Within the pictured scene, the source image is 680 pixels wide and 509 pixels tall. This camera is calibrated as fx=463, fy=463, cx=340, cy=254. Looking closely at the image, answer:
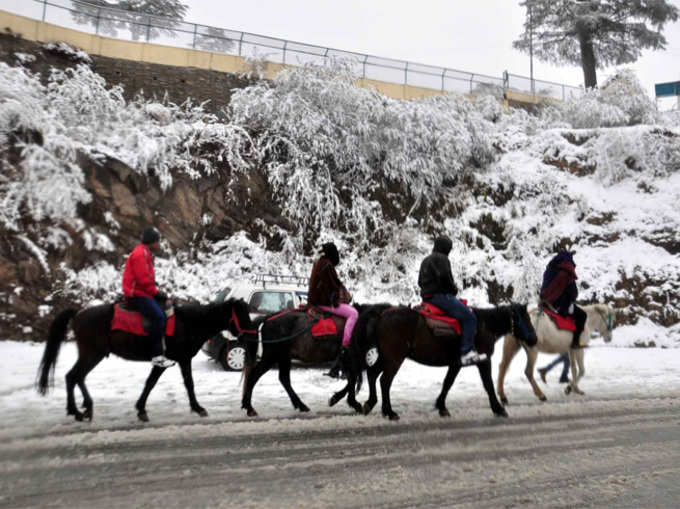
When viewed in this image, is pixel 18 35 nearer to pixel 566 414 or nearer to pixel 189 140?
pixel 189 140

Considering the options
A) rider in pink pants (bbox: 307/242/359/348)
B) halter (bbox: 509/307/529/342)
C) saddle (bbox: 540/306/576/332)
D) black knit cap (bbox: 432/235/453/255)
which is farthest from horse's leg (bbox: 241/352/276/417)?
saddle (bbox: 540/306/576/332)

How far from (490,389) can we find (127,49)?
18.0 metres

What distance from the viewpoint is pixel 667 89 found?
3425cm

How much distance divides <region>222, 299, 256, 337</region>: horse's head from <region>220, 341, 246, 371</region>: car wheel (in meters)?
3.01

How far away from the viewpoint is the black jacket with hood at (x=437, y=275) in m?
6.48

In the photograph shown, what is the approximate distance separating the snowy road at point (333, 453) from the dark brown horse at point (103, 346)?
10.9 inches

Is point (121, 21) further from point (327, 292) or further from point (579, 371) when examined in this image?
point (579, 371)

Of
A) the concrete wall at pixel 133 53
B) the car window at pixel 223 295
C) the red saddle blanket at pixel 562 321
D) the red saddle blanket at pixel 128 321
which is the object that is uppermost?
the concrete wall at pixel 133 53

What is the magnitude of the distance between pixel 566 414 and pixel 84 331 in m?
6.50

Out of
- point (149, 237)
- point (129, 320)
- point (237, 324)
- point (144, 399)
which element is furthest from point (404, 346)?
point (149, 237)

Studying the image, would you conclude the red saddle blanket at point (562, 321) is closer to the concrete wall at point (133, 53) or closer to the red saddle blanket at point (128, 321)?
the red saddle blanket at point (128, 321)

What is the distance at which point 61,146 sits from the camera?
12.1 metres

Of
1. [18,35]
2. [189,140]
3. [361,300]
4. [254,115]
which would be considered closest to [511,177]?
[361,300]

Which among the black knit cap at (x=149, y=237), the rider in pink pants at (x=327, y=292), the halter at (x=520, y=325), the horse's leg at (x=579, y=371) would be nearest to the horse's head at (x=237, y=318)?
the rider in pink pants at (x=327, y=292)
